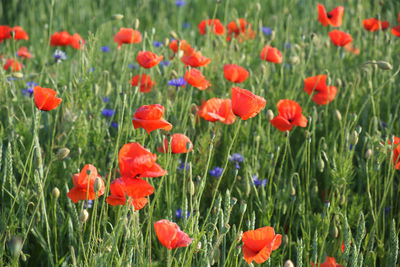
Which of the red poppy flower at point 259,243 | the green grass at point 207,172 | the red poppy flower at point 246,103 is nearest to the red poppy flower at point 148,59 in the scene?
the green grass at point 207,172

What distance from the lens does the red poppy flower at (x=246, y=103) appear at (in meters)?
1.46

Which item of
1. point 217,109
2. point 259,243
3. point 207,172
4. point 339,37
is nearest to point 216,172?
point 207,172

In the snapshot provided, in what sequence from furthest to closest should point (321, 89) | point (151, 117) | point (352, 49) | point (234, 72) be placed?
point (352, 49) → point (321, 89) → point (234, 72) → point (151, 117)

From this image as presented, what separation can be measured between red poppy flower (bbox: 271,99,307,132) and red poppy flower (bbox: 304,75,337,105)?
0.33 metres

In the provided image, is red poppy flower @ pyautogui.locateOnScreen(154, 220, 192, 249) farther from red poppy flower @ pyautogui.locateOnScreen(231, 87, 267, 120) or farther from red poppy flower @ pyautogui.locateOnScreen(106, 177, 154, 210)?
red poppy flower @ pyautogui.locateOnScreen(231, 87, 267, 120)

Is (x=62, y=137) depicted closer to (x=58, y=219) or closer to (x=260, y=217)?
(x=58, y=219)

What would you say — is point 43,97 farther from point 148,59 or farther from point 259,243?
point 259,243

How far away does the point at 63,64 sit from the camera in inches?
117

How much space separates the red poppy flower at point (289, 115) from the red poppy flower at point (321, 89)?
1.09 feet

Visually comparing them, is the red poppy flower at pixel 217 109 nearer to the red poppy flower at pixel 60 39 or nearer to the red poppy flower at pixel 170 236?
the red poppy flower at pixel 170 236

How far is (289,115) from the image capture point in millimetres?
1916

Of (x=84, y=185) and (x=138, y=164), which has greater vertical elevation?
(x=138, y=164)

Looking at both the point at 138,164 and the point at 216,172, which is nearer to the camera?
the point at 138,164

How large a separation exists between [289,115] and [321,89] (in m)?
0.39
